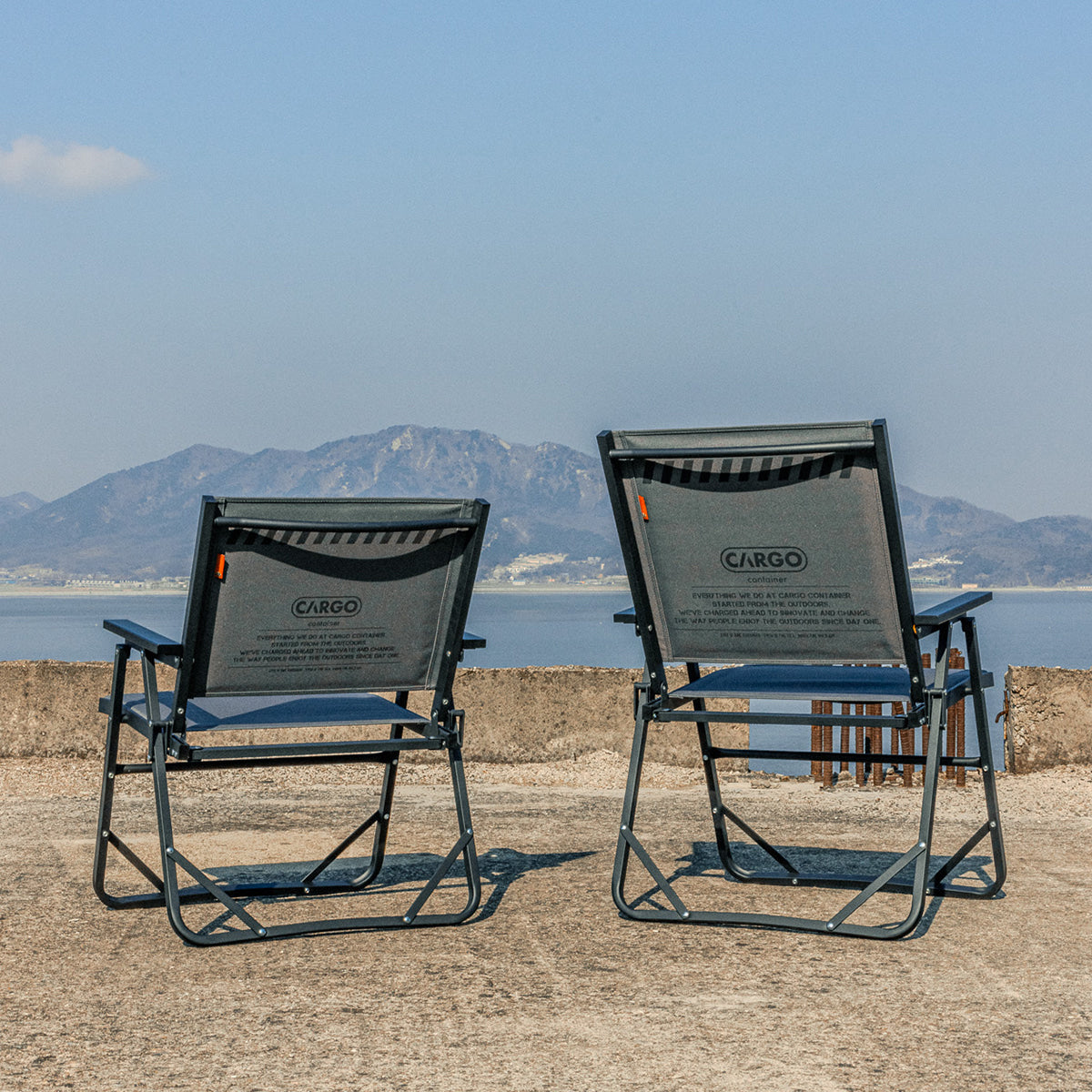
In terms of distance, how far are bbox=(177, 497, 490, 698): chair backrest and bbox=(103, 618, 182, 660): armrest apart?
89 mm

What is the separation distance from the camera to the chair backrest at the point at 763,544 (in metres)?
3.77

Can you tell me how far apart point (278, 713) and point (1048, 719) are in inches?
196

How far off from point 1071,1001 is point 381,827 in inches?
91.9

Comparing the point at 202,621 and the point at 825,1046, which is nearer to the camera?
the point at 825,1046

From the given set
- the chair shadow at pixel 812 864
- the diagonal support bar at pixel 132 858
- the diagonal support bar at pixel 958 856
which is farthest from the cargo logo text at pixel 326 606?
the diagonal support bar at pixel 958 856

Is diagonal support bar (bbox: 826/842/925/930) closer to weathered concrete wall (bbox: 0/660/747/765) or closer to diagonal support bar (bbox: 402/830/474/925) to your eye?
diagonal support bar (bbox: 402/830/474/925)

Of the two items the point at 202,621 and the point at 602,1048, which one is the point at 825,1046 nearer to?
the point at 602,1048

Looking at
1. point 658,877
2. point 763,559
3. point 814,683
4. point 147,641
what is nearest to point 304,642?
point 147,641

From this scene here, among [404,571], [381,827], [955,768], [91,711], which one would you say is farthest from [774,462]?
[91,711]

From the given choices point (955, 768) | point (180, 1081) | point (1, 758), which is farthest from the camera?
point (1, 758)

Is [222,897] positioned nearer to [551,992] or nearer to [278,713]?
[278,713]

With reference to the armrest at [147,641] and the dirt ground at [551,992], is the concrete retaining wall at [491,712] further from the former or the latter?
the armrest at [147,641]

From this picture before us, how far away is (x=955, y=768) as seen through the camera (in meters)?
7.20

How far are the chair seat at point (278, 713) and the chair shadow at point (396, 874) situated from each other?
652 millimetres
